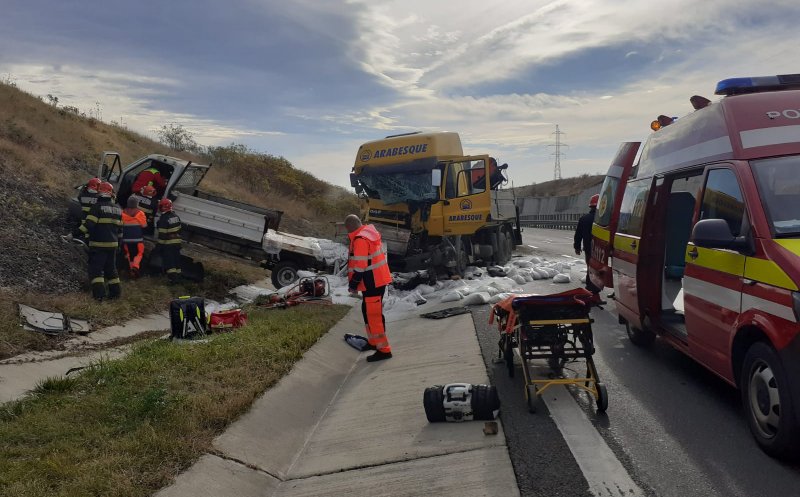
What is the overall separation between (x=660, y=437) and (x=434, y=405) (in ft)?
5.44

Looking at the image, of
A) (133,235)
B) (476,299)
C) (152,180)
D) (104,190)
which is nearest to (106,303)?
(104,190)

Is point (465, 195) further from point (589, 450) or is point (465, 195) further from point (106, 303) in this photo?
point (589, 450)

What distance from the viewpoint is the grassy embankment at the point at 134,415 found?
3502 mm

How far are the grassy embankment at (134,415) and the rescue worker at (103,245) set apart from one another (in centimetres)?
342

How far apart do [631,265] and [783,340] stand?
9.57ft

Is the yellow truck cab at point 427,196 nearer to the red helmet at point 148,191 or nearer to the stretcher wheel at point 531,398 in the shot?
the red helmet at point 148,191

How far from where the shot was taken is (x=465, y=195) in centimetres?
1320

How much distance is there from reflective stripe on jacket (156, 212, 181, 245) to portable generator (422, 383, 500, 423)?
8412 millimetres

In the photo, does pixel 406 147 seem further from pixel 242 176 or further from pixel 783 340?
pixel 242 176

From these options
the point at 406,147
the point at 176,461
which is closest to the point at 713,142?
the point at 176,461

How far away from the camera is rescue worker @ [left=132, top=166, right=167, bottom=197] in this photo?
1259 centimetres

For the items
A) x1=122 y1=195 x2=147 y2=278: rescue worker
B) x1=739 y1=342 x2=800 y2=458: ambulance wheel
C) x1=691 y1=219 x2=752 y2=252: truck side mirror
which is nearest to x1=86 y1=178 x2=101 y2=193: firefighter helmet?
x1=122 y1=195 x2=147 y2=278: rescue worker

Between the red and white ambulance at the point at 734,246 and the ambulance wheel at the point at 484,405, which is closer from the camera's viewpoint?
the red and white ambulance at the point at 734,246

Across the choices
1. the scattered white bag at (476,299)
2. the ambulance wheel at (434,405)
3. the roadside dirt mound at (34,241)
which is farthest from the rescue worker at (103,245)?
the ambulance wheel at (434,405)
